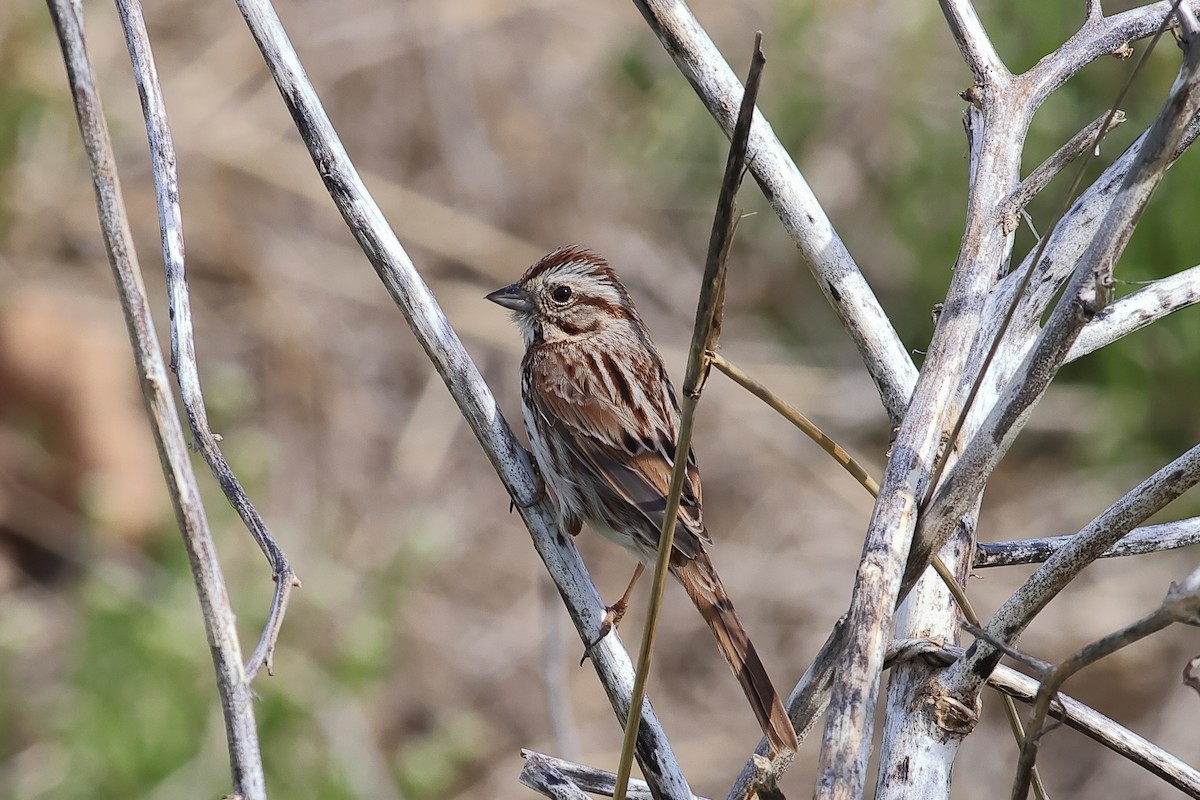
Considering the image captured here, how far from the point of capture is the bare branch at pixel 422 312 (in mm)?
1898

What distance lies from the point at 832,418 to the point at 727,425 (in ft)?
1.66

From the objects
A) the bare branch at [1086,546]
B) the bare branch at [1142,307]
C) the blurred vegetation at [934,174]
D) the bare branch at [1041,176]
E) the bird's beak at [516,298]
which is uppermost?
the blurred vegetation at [934,174]

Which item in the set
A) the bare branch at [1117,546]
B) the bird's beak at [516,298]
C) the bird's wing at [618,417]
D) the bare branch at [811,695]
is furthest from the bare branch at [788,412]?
the bird's beak at [516,298]

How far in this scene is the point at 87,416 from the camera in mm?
5633

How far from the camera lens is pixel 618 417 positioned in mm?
3400

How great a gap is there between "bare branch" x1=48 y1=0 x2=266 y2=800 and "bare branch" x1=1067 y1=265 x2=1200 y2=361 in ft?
4.46

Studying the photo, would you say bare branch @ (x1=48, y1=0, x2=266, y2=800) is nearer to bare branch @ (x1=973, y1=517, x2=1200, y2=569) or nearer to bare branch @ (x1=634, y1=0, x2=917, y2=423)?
bare branch @ (x1=634, y1=0, x2=917, y2=423)

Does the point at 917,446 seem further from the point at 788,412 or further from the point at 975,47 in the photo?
the point at 975,47

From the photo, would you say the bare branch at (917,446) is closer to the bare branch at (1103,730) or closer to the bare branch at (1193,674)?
the bare branch at (1103,730)

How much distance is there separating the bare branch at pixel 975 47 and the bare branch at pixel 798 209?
395mm

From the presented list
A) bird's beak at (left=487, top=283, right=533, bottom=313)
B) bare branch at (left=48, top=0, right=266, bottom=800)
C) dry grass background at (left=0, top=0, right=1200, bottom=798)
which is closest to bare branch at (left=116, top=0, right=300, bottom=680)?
bare branch at (left=48, top=0, right=266, bottom=800)

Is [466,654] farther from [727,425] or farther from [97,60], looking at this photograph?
[97,60]

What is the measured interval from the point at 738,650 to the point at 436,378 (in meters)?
4.09

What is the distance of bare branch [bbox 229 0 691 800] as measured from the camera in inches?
74.7
